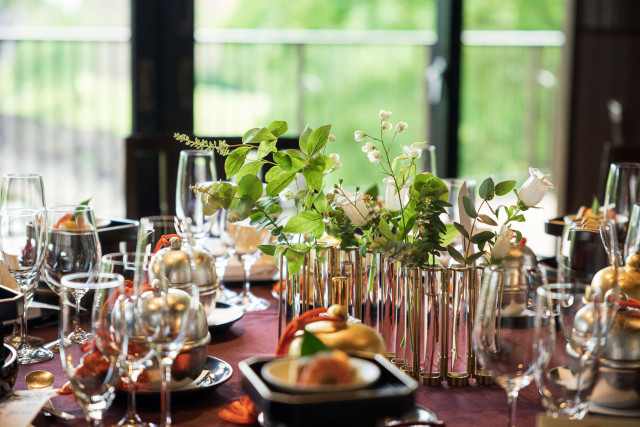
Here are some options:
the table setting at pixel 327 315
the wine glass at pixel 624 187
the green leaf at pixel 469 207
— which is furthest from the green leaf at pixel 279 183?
the wine glass at pixel 624 187

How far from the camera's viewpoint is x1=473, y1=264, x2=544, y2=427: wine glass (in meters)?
0.87

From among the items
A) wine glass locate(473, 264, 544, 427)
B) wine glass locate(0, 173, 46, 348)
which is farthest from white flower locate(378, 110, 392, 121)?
wine glass locate(0, 173, 46, 348)

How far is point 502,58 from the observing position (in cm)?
430

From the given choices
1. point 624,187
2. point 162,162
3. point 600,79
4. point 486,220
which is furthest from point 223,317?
point 600,79

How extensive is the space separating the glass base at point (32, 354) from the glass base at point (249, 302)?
0.41m

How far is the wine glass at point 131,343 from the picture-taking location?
2.88ft

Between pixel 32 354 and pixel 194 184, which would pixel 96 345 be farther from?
pixel 194 184

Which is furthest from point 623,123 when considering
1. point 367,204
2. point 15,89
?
point 367,204

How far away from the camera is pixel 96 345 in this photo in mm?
876

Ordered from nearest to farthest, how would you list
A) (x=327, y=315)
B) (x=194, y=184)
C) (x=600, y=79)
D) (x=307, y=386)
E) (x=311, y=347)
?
1. (x=307, y=386)
2. (x=311, y=347)
3. (x=327, y=315)
4. (x=194, y=184)
5. (x=600, y=79)

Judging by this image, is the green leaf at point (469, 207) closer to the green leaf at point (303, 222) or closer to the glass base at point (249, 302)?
the green leaf at point (303, 222)

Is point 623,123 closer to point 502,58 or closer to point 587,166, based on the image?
point 587,166

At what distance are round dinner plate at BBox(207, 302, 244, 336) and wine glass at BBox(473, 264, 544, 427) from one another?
0.56 metres

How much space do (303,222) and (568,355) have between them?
17.7 inches
